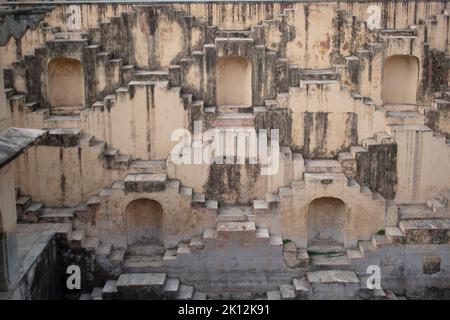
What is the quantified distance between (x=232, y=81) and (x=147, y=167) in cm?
355

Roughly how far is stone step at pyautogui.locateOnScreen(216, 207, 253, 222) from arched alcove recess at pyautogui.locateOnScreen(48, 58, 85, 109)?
4894mm

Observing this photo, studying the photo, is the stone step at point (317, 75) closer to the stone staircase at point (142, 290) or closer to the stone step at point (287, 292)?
the stone step at point (287, 292)

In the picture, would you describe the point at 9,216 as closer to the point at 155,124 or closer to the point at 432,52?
the point at 155,124

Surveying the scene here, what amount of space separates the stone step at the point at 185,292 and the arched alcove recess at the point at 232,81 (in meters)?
5.12

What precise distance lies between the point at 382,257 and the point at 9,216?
8.49m

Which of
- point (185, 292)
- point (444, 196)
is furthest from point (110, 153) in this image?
point (444, 196)

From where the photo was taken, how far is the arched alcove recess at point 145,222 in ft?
52.4

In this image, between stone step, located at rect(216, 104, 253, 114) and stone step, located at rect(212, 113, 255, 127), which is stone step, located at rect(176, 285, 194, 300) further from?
stone step, located at rect(216, 104, 253, 114)

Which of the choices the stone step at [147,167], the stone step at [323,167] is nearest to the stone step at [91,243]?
the stone step at [147,167]

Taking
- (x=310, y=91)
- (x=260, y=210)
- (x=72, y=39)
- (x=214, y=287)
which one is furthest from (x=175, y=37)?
(x=214, y=287)

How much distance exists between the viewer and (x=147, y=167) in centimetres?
1590

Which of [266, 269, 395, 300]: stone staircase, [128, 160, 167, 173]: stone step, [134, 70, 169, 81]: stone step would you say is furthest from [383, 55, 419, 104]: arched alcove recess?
[128, 160, 167, 173]: stone step

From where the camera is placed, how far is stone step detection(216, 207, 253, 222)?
15297mm

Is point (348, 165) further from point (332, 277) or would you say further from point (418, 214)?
point (332, 277)
